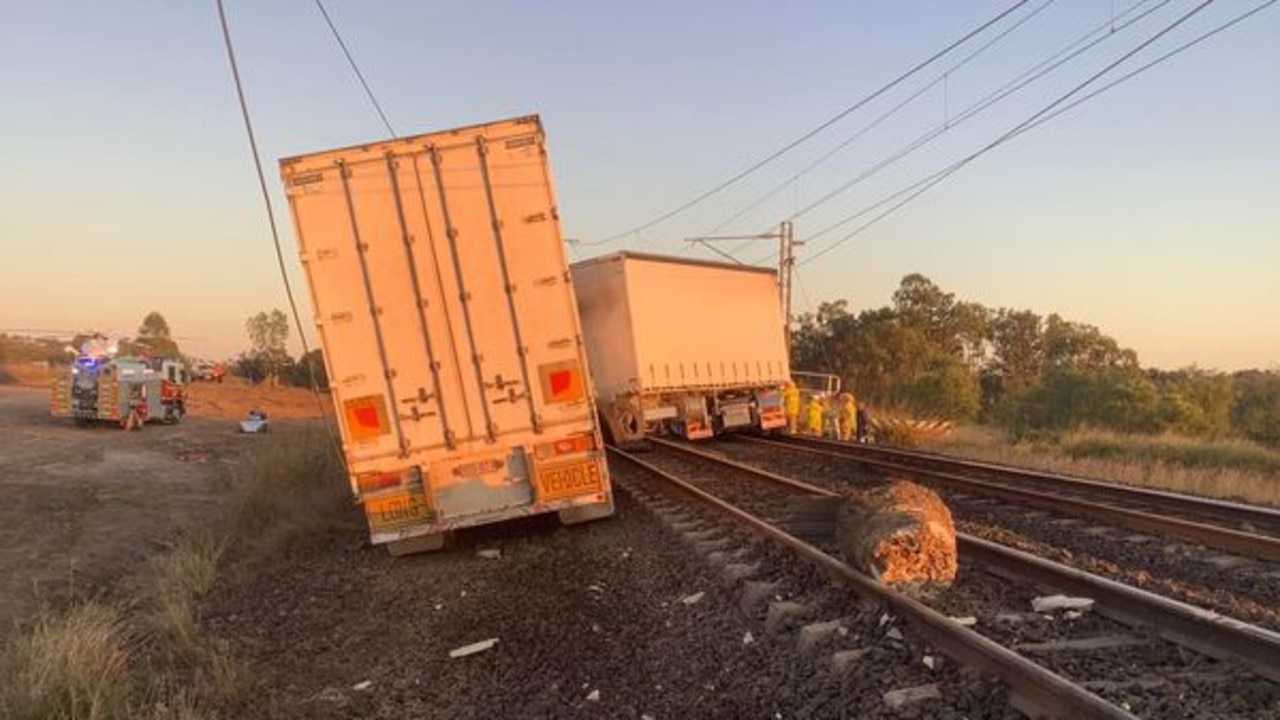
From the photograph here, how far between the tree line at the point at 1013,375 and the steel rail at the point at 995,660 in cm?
2917

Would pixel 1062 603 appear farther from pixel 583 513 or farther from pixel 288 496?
pixel 288 496

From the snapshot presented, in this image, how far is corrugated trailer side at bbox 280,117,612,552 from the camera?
10.1 metres

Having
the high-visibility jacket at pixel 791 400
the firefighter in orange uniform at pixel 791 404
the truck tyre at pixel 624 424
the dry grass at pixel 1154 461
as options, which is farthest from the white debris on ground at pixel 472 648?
the high-visibility jacket at pixel 791 400

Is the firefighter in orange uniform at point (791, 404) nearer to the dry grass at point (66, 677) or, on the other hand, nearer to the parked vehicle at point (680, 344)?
the parked vehicle at point (680, 344)

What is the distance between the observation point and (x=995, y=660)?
188 inches

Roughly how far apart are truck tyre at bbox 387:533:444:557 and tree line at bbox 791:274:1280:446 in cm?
2711

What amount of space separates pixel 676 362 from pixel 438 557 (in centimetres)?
1082

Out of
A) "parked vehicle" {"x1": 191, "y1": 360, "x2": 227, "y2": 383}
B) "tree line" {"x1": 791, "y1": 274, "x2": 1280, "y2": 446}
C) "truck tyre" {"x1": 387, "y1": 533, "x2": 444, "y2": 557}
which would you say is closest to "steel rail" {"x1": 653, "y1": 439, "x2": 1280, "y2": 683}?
"truck tyre" {"x1": 387, "y1": 533, "x2": 444, "y2": 557}

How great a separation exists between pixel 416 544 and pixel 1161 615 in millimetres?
7619

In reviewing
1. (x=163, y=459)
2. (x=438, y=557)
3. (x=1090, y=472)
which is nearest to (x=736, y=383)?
(x=1090, y=472)

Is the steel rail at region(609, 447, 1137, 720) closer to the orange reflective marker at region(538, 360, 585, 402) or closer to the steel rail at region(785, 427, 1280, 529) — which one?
the orange reflective marker at region(538, 360, 585, 402)

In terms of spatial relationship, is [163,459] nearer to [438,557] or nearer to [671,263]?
[671,263]

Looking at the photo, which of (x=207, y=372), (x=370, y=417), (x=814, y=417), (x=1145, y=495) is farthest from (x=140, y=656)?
(x=207, y=372)

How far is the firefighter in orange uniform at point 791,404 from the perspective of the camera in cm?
2464
